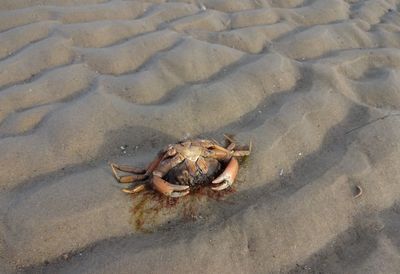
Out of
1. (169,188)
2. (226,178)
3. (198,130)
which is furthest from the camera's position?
(198,130)

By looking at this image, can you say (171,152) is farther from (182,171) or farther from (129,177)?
(129,177)

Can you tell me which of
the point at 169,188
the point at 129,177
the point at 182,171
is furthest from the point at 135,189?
the point at 182,171

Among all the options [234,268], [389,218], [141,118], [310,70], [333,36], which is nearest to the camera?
[234,268]

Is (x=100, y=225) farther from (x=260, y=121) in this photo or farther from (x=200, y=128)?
(x=260, y=121)

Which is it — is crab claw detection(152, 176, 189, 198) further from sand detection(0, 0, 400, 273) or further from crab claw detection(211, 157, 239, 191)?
crab claw detection(211, 157, 239, 191)

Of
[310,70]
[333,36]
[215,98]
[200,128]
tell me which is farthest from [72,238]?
[333,36]

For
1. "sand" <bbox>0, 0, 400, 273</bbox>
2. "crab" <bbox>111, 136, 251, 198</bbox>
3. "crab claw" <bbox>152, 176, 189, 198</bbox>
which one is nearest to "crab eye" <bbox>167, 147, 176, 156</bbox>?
"crab" <bbox>111, 136, 251, 198</bbox>

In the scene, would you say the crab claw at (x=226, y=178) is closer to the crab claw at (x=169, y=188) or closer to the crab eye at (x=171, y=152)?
the crab claw at (x=169, y=188)
